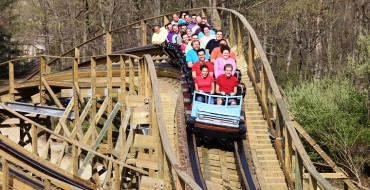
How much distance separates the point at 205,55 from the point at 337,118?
29.1 feet

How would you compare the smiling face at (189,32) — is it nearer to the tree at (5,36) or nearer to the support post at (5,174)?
the support post at (5,174)

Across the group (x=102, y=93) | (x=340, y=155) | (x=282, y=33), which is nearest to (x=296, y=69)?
(x=282, y=33)

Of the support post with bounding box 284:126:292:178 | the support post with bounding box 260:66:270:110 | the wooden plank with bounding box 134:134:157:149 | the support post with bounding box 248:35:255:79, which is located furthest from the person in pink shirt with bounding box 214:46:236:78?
the wooden plank with bounding box 134:134:157:149

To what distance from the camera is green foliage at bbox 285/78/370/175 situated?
18000 millimetres

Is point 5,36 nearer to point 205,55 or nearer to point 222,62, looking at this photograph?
point 205,55

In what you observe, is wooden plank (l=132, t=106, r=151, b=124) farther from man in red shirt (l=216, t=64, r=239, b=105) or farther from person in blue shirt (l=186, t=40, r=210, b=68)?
person in blue shirt (l=186, t=40, r=210, b=68)

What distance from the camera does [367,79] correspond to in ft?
68.4

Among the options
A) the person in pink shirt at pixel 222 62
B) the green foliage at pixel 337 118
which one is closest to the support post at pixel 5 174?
the person in pink shirt at pixel 222 62

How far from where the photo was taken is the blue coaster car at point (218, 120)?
29.6 ft

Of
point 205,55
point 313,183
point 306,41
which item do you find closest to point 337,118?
point 205,55

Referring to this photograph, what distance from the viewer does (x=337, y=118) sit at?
18438 millimetres

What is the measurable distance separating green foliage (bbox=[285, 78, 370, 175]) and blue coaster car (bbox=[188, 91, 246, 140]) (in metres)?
9.57

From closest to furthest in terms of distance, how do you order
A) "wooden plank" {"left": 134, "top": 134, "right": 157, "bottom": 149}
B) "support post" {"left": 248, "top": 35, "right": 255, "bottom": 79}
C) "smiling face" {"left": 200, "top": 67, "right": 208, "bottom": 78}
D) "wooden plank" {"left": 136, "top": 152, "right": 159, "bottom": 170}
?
1. "wooden plank" {"left": 136, "top": 152, "right": 159, "bottom": 170}
2. "wooden plank" {"left": 134, "top": 134, "right": 157, "bottom": 149}
3. "smiling face" {"left": 200, "top": 67, "right": 208, "bottom": 78}
4. "support post" {"left": 248, "top": 35, "right": 255, "bottom": 79}

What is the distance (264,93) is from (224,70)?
84 cm
